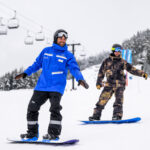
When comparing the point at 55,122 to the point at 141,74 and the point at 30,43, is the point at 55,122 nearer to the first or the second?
the point at 141,74

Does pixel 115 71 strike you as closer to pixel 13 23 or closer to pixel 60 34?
pixel 60 34

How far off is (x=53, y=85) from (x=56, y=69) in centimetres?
24

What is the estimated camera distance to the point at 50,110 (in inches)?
143

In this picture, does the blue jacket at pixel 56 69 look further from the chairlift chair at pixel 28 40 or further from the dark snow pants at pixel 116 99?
the chairlift chair at pixel 28 40

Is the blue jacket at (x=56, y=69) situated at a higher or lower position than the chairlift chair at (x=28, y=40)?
lower

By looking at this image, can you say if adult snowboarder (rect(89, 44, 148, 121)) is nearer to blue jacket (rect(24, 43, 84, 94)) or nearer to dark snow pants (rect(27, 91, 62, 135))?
blue jacket (rect(24, 43, 84, 94))

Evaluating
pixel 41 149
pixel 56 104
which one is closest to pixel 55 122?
pixel 56 104

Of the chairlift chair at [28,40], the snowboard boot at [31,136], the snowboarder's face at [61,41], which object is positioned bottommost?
the snowboard boot at [31,136]

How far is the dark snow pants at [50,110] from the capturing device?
361cm

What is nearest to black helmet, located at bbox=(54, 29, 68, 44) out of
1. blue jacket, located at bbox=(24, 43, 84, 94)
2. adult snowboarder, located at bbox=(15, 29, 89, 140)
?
adult snowboarder, located at bbox=(15, 29, 89, 140)

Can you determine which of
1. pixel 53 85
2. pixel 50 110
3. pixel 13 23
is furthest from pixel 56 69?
pixel 13 23

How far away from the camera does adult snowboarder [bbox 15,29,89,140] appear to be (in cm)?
362

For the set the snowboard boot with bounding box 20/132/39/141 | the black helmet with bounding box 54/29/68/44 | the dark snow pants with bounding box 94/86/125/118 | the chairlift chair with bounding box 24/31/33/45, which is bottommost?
the snowboard boot with bounding box 20/132/39/141

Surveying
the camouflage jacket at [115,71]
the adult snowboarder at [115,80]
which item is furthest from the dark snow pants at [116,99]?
the camouflage jacket at [115,71]
